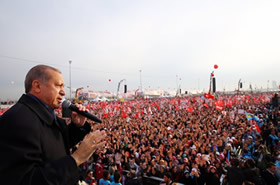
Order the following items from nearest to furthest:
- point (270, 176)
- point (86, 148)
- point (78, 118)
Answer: point (86, 148) → point (78, 118) → point (270, 176)

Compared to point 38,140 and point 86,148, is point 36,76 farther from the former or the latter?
point 86,148

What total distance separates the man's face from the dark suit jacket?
104mm

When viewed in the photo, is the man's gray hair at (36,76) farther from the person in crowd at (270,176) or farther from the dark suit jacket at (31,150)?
the person in crowd at (270,176)

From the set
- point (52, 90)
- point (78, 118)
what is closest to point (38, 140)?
point (52, 90)

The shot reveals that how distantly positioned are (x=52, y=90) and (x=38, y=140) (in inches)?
18.1

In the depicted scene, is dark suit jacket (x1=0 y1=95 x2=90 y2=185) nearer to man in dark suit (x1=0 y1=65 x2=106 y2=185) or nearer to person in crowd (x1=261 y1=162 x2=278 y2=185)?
man in dark suit (x1=0 y1=65 x2=106 y2=185)

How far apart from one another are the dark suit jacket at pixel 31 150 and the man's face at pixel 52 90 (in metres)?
0.10

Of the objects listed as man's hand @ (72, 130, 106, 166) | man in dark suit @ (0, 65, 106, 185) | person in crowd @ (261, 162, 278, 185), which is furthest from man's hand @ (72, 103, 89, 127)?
person in crowd @ (261, 162, 278, 185)

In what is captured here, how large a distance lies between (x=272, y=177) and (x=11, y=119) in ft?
19.4

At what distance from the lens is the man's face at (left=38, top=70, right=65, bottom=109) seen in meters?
1.48

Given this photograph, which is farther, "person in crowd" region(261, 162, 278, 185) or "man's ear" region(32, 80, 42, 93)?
"person in crowd" region(261, 162, 278, 185)

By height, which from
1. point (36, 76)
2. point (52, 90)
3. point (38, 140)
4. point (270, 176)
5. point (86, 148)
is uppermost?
point (36, 76)

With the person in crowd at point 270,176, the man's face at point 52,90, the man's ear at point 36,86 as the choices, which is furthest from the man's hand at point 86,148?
the person in crowd at point 270,176

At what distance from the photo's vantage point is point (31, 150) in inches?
44.1
